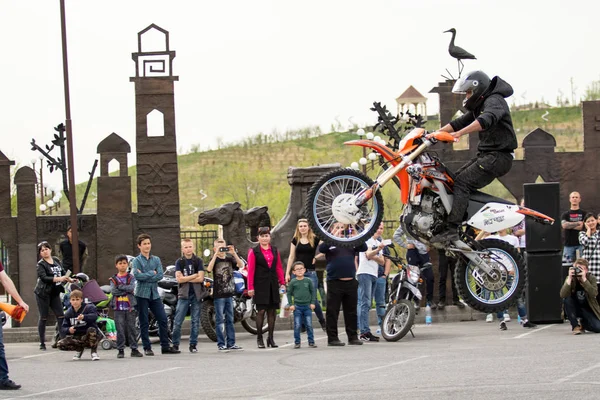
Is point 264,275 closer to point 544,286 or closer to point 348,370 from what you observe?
point 348,370

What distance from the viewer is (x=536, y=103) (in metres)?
76.6

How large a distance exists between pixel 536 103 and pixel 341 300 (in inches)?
2424

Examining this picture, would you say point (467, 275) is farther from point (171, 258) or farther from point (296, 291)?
point (171, 258)

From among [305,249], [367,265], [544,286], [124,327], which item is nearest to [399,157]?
[544,286]

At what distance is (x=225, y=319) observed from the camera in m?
17.7

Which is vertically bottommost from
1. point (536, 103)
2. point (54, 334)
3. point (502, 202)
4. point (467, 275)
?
point (54, 334)

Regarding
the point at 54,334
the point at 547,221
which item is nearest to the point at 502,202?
the point at 547,221

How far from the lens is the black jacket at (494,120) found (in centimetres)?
817

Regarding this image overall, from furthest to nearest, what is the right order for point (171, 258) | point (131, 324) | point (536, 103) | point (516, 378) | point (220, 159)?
point (536, 103) < point (220, 159) < point (171, 258) < point (131, 324) < point (516, 378)

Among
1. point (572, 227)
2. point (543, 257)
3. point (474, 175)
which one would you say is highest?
point (474, 175)

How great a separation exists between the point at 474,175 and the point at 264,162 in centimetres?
6022

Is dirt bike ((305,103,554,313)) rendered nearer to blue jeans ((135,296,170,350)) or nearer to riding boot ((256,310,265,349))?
blue jeans ((135,296,170,350))

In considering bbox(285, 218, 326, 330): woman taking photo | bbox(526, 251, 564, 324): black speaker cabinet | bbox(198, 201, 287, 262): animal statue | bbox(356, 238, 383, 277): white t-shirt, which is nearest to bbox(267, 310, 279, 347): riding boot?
bbox(285, 218, 326, 330): woman taking photo

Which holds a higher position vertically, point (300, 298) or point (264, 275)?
point (264, 275)
